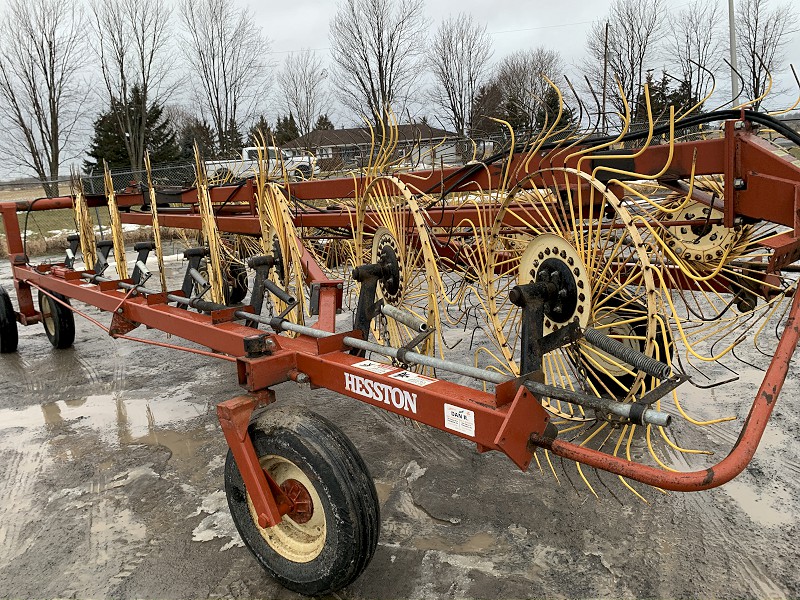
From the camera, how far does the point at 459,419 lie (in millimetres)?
2260

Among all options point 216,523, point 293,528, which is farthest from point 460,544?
point 216,523

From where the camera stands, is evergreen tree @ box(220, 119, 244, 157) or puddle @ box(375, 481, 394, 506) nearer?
puddle @ box(375, 481, 394, 506)

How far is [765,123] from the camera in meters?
2.31

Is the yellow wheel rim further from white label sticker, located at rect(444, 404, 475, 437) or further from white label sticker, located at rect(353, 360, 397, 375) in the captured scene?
white label sticker, located at rect(444, 404, 475, 437)

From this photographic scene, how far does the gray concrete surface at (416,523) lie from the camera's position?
8.80 feet

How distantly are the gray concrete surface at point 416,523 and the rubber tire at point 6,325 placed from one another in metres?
2.33

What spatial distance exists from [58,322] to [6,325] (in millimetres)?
503

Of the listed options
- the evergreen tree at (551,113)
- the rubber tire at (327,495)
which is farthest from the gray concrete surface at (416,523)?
the evergreen tree at (551,113)

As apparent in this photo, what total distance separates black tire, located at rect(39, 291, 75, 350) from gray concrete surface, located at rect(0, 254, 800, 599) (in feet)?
7.30

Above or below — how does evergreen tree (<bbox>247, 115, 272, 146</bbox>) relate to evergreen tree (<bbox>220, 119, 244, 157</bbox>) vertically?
below

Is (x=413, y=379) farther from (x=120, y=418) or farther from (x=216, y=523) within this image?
(x=120, y=418)

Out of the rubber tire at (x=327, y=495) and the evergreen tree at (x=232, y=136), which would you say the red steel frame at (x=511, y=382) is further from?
the evergreen tree at (x=232, y=136)

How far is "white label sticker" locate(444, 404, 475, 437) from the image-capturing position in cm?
222

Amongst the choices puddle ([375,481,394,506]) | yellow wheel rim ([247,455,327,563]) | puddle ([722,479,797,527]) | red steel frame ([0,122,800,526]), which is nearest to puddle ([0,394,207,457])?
red steel frame ([0,122,800,526])
